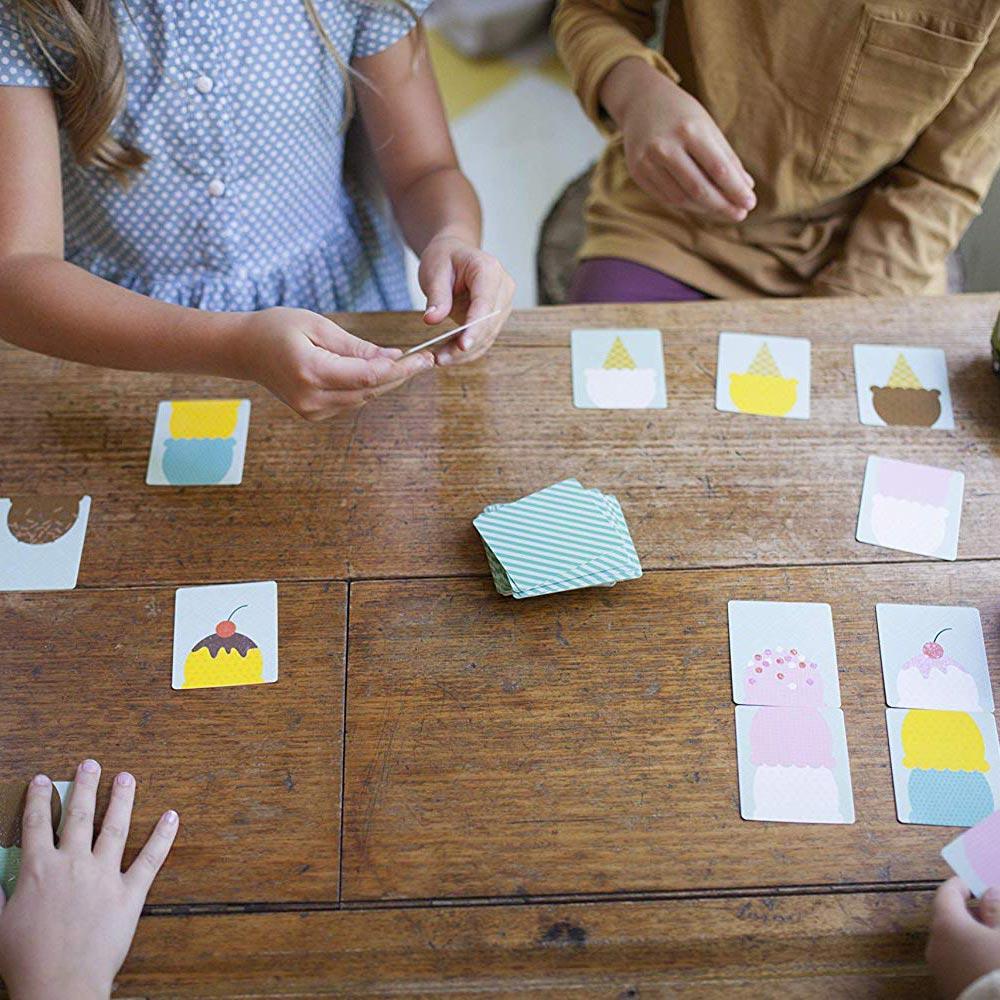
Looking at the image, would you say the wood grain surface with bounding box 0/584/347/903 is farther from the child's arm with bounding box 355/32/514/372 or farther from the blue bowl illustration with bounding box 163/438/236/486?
the child's arm with bounding box 355/32/514/372

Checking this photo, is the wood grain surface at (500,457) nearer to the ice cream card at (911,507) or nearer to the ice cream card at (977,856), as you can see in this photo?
the ice cream card at (911,507)

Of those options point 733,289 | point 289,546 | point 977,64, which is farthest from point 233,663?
point 977,64

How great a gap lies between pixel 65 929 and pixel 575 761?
1.32ft

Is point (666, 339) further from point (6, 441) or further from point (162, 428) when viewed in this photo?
point (6, 441)

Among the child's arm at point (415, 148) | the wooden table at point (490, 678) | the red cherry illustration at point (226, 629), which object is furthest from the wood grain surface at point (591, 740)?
the child's arm at point (415, 148)

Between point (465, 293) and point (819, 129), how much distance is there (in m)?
0.54

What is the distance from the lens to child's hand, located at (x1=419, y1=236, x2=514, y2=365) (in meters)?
1.00

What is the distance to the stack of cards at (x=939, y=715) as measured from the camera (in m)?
0.81

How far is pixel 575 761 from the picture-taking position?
0.82 metres

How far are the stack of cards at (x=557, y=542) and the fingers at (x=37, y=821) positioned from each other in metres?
0.40

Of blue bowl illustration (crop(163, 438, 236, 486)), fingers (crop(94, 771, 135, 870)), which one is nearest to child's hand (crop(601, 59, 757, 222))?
blue bowl illustration (crop(163, 438, 236, 486))

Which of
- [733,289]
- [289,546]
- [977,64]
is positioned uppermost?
[977,64]

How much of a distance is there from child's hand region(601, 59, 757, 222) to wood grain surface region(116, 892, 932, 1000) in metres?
0.75

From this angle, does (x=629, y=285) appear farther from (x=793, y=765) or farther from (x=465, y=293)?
(x=793, y=765)
